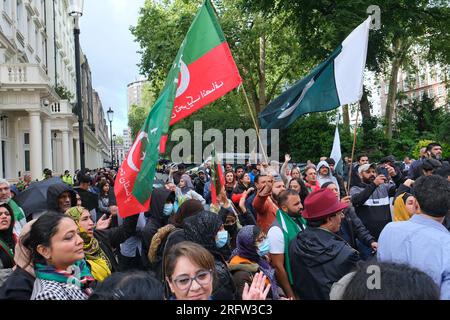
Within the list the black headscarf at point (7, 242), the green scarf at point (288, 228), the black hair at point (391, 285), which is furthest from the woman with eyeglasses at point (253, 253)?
the black headscarf at point (7, 242)

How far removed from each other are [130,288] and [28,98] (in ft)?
66.7

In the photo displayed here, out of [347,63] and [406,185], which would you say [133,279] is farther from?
[347,63]

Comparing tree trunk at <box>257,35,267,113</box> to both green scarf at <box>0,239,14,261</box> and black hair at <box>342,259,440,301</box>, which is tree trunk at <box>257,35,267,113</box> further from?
black hair at <box>342,259,440,301</box>

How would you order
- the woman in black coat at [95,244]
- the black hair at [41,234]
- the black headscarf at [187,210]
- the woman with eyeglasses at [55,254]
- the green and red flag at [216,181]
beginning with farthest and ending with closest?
the green and red flag at [216,181], the black headscarf at [187,210], the woman in black coat at [95,244], the black hair at [41,234], the woman with eyeglasses at [55,254]

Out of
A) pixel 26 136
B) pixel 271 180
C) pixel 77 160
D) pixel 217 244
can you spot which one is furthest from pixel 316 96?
pixel 77 160

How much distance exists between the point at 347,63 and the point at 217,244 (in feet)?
13.5

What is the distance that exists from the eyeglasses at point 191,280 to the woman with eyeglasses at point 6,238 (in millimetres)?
2199

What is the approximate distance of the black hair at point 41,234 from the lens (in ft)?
9.91

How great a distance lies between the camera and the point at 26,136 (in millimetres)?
26672

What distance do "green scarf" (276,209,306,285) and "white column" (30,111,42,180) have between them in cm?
1863

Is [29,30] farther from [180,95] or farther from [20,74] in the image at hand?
[180,95]

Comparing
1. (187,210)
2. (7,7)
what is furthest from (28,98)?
(187,210)

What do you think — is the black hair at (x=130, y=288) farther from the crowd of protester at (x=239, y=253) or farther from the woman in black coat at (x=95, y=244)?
the woman in black coat at (x=95, y=244)

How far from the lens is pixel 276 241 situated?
14.3 feet
